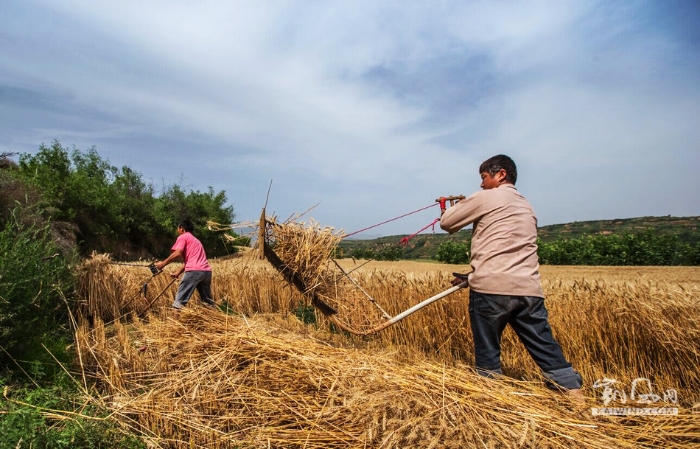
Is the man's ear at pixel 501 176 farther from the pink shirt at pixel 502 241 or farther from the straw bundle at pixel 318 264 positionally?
the straw bundle at pixel 318 264

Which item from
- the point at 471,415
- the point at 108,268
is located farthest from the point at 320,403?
the point at 108,268

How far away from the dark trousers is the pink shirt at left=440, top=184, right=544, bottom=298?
2.9 inches

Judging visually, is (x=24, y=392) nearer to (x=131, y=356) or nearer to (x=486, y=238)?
(x=131, y=356)

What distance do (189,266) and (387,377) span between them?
4180mm

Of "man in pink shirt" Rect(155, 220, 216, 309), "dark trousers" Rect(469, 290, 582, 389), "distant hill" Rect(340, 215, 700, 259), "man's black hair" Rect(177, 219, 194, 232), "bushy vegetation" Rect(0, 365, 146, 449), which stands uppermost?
"distant hill" Rect(340, 215, 700, 259)

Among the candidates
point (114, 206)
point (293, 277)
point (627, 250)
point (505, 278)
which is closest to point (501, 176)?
point (505, 278)

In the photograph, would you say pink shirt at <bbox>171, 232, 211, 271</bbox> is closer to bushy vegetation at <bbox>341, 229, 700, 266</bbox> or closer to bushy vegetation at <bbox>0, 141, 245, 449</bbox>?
bushy vegetation at <bbox>0, 141, 245, 449</bbox>

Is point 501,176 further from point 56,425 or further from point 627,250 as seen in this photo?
point 627,250

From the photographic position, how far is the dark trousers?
2.62 m

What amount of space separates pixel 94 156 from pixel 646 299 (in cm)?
2971

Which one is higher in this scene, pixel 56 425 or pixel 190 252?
pixel 190 252

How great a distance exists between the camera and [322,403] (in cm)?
251

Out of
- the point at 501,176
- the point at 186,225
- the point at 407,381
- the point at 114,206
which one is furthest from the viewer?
the point at 114,206

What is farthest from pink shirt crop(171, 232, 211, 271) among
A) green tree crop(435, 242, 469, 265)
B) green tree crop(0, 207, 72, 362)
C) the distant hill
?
the distant hill
